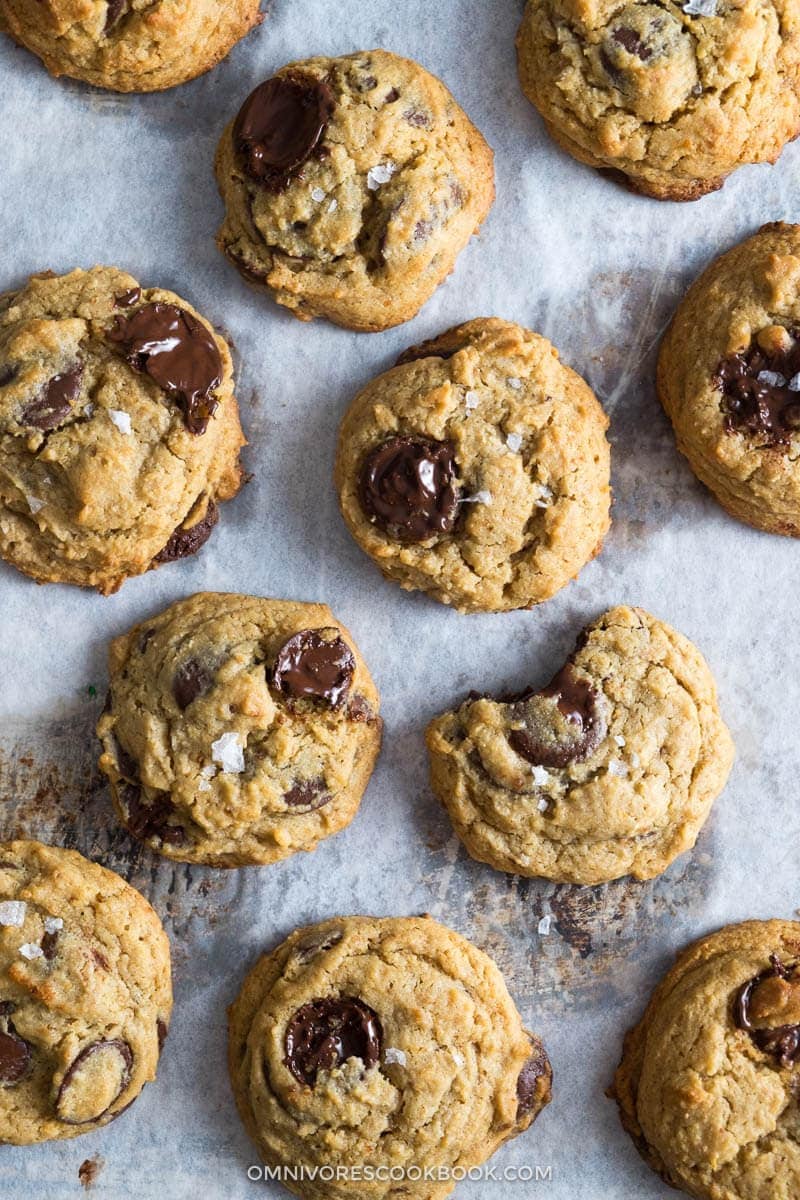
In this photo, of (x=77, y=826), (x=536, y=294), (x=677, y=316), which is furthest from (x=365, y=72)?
(x=77, y=826)

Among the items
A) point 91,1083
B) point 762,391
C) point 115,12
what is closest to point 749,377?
point 762,391

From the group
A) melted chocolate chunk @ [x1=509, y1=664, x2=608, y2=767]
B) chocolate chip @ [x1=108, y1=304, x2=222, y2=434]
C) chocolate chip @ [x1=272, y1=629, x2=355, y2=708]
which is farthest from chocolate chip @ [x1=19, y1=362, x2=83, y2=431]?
melted chocolate chunk @ [x1=509, y1=664, x2=608, y2=767]

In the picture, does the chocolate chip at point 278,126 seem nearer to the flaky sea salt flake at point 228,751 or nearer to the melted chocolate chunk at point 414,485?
the melted chocolate chunk at point 414,485

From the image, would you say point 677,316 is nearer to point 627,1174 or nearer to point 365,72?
point 365,72

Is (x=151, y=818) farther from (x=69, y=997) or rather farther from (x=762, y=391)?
(x=762, y=391)

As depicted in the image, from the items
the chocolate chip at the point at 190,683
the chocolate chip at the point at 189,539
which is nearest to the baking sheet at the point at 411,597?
the chocolate chip at the point at 189,539

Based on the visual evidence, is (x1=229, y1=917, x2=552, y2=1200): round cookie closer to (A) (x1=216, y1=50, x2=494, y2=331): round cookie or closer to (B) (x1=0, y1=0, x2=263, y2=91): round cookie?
(A) (x1=216, y1=50, x2=494, y2=331): round cookie
